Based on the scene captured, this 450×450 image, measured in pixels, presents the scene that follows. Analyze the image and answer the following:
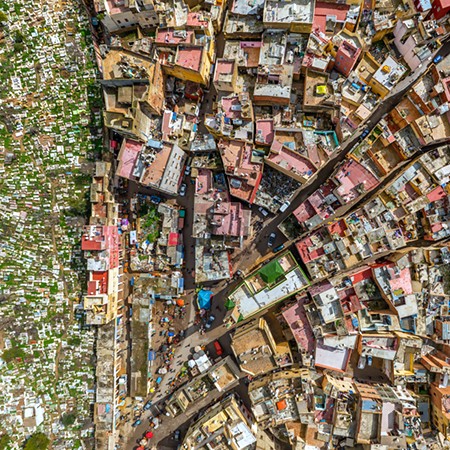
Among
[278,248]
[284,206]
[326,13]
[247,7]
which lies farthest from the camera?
[278,248]

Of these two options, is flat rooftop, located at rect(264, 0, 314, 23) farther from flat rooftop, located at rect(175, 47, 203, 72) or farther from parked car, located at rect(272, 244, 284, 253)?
parked car, located at rect(272, 244, 284, 253)

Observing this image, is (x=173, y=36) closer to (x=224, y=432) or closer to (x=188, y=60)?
(x=188, y=60)

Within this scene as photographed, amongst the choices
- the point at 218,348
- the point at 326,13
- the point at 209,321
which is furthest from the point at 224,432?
the point at 326,13

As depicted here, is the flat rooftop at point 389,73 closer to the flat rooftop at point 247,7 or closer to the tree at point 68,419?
the flat rooftop at point 247,7

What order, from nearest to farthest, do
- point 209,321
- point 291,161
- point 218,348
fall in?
point 291,161, point 218,348, point 209,321

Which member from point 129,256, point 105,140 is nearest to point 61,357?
point 129,256

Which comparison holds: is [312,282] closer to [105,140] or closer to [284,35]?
[284,35]

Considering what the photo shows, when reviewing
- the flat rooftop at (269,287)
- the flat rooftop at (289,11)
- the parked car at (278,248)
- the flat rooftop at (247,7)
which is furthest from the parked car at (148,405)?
the flat rooftop at (247,7)
